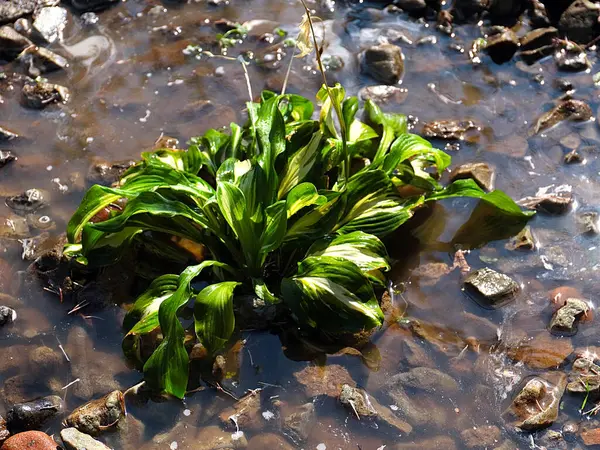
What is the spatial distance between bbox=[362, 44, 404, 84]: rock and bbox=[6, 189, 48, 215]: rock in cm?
277

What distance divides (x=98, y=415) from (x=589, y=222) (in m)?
3.32

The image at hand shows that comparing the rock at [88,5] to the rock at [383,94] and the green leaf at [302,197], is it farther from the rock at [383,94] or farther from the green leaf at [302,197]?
the green leaf at [302,197]

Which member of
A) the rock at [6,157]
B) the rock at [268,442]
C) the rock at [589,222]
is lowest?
the rock at [268,442]

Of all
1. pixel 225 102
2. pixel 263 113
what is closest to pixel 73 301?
pixel 263 113

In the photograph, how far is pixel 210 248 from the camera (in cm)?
434

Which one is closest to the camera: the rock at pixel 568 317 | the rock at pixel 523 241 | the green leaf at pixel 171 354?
the green leaf at pixel 171 354

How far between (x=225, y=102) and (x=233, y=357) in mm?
2376

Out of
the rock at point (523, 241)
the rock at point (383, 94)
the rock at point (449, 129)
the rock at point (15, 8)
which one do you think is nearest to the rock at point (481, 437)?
the rock at point (523, 241)

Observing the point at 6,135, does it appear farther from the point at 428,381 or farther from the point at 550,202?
the point at 550,202

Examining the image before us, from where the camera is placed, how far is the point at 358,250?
416 cm

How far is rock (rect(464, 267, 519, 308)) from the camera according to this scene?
4.36m

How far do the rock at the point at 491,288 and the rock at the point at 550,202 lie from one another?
69 cm

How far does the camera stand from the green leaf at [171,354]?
371 centimetres

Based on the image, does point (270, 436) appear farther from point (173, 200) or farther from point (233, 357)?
point (173, 200)
